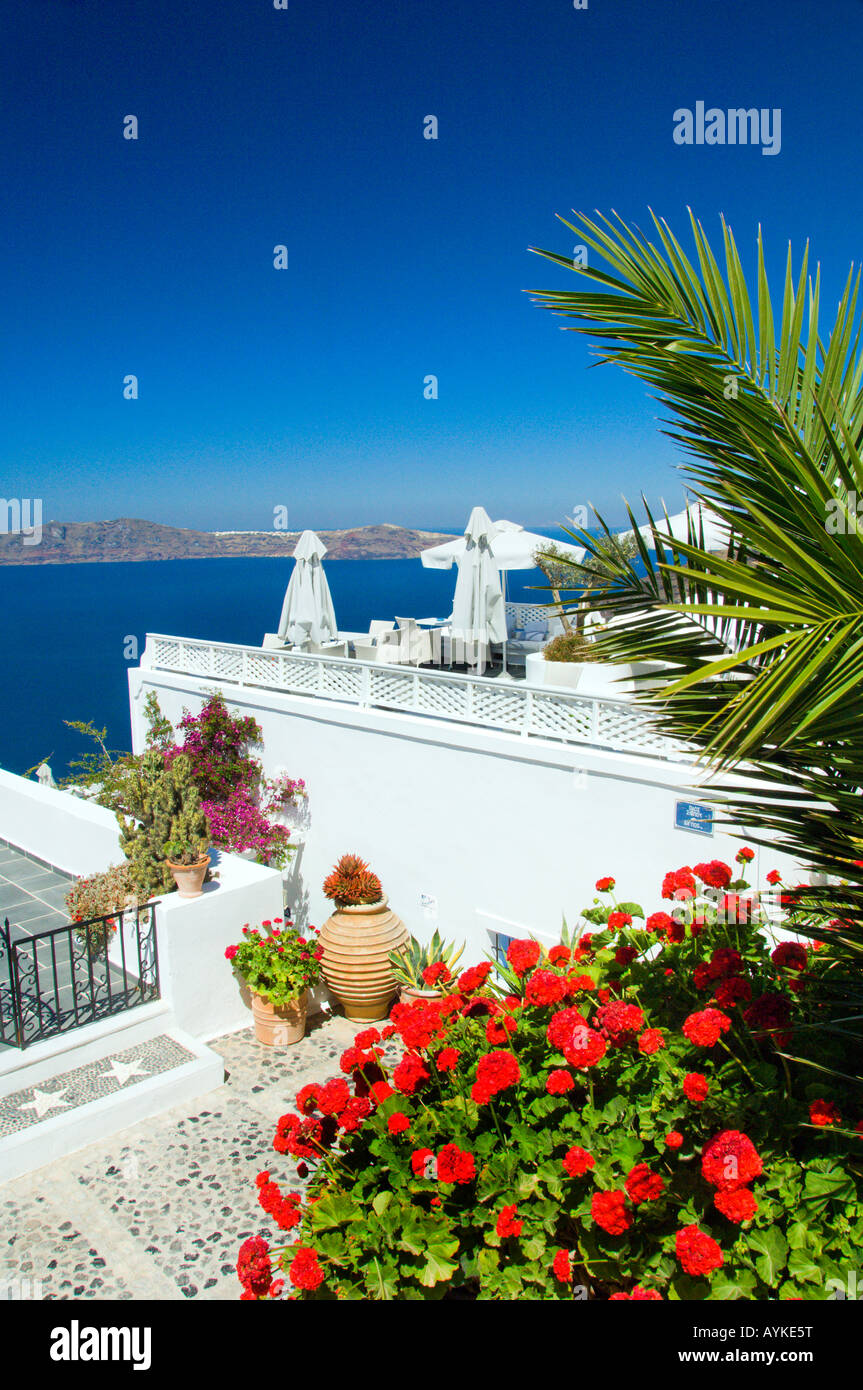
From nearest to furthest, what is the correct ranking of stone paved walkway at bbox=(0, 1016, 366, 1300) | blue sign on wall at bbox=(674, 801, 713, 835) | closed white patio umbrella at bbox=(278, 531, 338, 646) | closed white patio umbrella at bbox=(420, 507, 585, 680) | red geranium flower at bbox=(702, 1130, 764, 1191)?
red geranium flower at bbox=(702, 1130, 764, 1191) < stone paved walkway at bbox=(0, 1016, 366, 1300) < blue sign on wall at bbox=(674, 801, 713, 835) < closed white patio umbrella at bbox=(420, 507, 585, 680) < closed white patio umbrella at bbox=(278, 531, 338, 646)

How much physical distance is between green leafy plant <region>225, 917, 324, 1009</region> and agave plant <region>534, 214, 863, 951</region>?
235 inches

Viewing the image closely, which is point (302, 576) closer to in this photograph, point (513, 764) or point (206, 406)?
point (513, 764)

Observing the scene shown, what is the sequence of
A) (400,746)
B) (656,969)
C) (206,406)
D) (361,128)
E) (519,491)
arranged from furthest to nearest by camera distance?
1. (206,406)
2. (519,491)
3. (361,128)
4. (400,746)
5. (656,969)

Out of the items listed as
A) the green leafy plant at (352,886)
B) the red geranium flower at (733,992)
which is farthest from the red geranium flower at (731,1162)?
the green leafy plant at (352,886)

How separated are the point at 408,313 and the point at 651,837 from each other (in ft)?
136

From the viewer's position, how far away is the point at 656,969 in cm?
344

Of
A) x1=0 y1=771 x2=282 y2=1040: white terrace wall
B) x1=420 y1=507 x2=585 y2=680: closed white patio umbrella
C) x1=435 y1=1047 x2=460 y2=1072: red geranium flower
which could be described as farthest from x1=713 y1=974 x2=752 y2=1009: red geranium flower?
x1=420 y1=507 x2=585 y2=680: closed white patio umbrella

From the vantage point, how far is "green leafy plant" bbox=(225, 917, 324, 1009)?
7453 mm

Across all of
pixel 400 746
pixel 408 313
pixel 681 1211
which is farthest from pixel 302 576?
pixel 408 313

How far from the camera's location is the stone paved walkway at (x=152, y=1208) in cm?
450

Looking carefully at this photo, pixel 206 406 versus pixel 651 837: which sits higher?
pixel 206 406

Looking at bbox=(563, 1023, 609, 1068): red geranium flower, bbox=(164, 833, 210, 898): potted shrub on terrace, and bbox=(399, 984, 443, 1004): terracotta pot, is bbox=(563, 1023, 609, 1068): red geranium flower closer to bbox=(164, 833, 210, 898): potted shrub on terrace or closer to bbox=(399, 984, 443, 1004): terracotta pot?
bbox=(399, 984, 443, 1004): terracotta pot

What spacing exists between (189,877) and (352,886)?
209 centimetres

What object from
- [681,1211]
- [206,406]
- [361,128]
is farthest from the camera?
[206,406]
